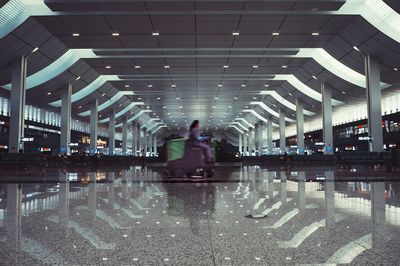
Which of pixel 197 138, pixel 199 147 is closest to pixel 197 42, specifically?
pixel 199 147

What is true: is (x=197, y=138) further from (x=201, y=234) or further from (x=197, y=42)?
(x=197, y=42)

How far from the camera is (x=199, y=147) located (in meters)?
12.4

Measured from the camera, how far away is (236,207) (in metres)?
6.21

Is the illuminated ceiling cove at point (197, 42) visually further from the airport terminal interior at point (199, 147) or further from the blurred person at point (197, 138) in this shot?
the blurred person at point (197, 138)

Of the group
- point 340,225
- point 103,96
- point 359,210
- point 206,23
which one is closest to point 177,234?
point 340,225

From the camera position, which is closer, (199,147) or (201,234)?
(201,234)

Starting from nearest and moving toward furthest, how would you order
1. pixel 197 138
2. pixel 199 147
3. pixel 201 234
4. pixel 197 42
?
pixel 201 234 → pixel 197 138 → pixel 199 147 → pixel 197 42

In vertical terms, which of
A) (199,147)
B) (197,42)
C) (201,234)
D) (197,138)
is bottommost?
(201,234)

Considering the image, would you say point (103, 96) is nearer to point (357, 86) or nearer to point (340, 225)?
point (357, 86)

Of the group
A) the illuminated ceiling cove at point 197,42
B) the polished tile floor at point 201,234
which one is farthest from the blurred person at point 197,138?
the illuminated ceiling cove at point 197,42

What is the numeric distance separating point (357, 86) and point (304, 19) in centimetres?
1500

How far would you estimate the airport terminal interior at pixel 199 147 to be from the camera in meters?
3.64

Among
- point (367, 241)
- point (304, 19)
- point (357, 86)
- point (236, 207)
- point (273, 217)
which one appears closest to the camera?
point (367, 241)

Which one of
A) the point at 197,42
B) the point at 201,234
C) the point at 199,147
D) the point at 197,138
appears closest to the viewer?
the point at 201,234
